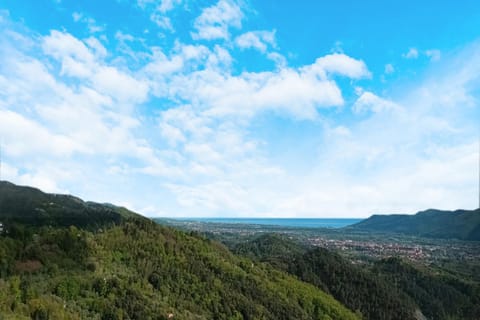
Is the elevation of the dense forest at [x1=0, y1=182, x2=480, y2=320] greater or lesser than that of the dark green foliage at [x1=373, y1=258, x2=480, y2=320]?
greater

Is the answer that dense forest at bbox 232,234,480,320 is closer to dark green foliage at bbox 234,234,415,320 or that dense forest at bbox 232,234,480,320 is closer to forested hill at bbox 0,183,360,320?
dark green foliage at bbox 234,234,415,320

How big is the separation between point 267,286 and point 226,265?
1181cm

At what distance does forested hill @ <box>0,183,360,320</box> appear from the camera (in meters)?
62.1

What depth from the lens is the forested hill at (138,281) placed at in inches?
2446

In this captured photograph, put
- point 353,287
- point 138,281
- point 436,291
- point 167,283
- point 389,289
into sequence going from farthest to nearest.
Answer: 1. point 436,291
2. point 389,289
3. point 353,287
4. point 167,283
5. point 138,281

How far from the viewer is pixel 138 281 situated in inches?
3123

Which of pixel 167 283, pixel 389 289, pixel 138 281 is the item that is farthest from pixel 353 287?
pixel 138 281

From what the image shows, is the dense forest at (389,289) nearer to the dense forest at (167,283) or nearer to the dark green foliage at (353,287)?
the dark green foliage at (353,287)

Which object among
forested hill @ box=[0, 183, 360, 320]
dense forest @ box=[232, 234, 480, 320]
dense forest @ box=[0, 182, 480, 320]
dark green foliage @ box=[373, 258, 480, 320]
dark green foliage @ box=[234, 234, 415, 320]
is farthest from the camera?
dark green foliage @ box=[373, 258, 480, 320]

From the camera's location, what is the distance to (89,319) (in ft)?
190

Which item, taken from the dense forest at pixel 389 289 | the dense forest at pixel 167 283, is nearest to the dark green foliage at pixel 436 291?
the dense forest at pixel 389 289

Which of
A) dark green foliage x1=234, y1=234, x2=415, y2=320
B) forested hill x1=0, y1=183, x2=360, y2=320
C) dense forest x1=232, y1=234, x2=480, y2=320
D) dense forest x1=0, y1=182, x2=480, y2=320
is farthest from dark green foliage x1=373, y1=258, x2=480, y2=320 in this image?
forested hill x1=0, y1=183, x2=360, y2=320

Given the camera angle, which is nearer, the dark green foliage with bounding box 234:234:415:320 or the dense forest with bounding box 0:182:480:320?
the dense forest with bounding box 0:182:480:320

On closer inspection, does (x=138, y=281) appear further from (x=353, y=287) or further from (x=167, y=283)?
(x=353, y=287)
